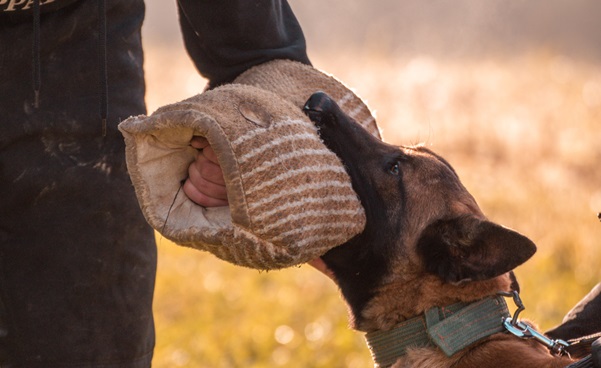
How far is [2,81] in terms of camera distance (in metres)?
3.19

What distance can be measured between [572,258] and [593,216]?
29.4 inches

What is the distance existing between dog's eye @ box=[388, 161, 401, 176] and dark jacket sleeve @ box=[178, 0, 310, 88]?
21.3 inches

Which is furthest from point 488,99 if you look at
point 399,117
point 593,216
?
point 593,216

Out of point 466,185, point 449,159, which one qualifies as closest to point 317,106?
point 466,185

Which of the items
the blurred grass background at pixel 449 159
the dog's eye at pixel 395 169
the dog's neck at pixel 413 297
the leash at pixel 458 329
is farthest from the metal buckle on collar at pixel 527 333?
the blurred grass background at pixel 449 159

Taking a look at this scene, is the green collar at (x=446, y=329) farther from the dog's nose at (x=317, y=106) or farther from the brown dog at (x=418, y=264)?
the dog's nose at (x=317, y=106)

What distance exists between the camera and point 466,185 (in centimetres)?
912

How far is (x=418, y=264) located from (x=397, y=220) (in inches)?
7.2

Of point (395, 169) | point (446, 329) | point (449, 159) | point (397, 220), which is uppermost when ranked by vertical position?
point (395, 169)

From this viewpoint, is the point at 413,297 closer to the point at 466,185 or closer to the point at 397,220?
the point at 397,220

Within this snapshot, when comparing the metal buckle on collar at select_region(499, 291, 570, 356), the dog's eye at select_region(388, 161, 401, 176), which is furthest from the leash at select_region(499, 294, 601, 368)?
the dog's eye at select_region(388, 161, 401, 176)

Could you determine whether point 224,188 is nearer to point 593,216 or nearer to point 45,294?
point 45,294

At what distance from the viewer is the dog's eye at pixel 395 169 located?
355cm

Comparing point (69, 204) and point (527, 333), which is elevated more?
point (69, 204)
